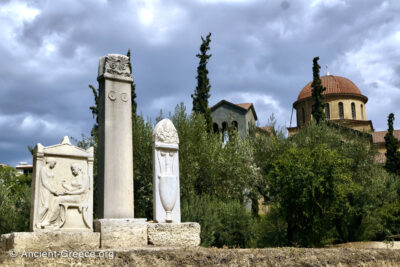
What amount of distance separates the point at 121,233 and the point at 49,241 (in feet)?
4.53

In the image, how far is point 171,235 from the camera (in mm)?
8812

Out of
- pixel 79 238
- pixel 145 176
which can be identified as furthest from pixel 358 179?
pixel 79 238

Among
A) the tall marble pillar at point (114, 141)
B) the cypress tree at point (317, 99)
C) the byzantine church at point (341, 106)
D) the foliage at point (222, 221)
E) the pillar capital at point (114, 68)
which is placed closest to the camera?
the tall marble pillar at point (114, 141)

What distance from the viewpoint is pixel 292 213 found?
15.9m

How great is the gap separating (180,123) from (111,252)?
544 inches

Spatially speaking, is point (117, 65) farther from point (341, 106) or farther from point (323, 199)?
point (341, 106)

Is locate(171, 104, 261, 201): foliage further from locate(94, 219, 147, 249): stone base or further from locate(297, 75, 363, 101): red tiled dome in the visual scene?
locate(297, 75, 363, 101): red tiled dome

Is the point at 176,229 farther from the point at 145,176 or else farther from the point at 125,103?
the point at 145,176

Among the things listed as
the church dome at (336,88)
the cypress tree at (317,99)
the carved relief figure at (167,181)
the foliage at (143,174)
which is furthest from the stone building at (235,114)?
the carved relief figure at (167,181)

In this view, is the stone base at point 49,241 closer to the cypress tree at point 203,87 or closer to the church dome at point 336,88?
the cypress tree at point 203,87

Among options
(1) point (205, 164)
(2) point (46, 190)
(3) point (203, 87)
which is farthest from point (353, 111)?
(2) point (46, 190)

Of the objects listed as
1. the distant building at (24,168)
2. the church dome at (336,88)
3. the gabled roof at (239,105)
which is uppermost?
the church dome at (336,88)

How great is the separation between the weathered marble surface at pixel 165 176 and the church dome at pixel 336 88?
3730 centimetres

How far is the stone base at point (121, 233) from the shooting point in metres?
8.24
